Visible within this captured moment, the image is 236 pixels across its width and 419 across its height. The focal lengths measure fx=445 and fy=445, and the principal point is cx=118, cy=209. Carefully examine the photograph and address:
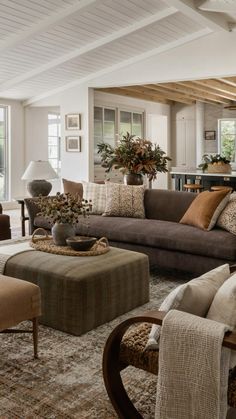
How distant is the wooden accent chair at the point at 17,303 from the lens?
2387mm

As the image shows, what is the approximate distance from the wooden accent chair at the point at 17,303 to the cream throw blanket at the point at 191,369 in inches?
41.9

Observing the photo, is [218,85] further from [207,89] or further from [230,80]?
[207,89]

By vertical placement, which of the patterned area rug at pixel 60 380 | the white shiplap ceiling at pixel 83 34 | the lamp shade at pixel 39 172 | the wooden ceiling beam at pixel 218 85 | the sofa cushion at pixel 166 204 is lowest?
the patterned area rug at pixel 60 380

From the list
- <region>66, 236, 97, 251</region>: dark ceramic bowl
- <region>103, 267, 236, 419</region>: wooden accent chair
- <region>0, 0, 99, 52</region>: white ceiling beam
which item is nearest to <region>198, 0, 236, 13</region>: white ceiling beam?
<region>0, 0, 99, 52</region>: white ceiling beam

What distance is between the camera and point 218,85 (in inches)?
360

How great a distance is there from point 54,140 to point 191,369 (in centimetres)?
940

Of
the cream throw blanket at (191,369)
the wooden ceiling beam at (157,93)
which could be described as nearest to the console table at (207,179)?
the wooden ceiling beam at (157,93)

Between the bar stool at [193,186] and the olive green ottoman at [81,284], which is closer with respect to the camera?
the olive green ottoman at [81,284]

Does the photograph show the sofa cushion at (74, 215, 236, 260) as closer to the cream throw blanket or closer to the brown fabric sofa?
the brown fabric sofa

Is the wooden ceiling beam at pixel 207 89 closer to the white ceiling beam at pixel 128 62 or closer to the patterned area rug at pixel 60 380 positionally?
the white ceiling beam at pixel 128 62

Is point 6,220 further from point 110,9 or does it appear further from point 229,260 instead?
point 110,9

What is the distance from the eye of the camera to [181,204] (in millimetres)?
4957

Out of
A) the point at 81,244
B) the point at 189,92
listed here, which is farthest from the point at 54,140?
the point at 81,244

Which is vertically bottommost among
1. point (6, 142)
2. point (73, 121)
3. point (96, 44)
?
point (6, 142)
